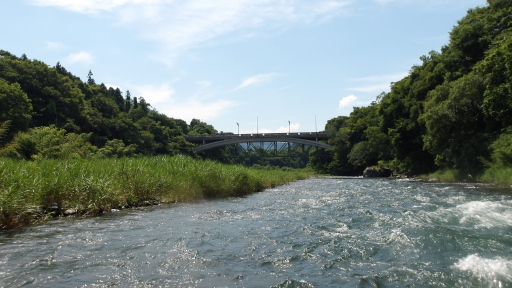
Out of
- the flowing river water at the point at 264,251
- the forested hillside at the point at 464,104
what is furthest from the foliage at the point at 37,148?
the forested hillside at the point at 464,104

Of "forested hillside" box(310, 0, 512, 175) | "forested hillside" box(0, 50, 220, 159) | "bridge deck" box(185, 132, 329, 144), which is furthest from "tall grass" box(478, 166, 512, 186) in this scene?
"bridge deck" box(185, 132, 329, 144)

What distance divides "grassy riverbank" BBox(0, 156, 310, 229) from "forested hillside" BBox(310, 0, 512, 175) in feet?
59.1

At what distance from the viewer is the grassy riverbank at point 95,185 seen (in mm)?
9859

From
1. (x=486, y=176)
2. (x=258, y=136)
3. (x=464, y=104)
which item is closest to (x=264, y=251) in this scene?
(x=486, y=176)

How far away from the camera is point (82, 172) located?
42.2 ft

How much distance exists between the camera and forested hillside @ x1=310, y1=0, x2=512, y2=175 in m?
24.5

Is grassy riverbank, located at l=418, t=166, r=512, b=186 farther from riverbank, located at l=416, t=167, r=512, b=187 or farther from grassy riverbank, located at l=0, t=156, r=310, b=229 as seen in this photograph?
grassy riverbank, located at l=0, t=156, r=310, b=229

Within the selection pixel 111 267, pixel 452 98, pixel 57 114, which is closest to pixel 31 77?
pixel 57 114

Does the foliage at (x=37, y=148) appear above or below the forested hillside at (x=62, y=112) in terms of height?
below

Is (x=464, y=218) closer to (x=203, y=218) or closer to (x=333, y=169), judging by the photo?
(x=203, y=218)

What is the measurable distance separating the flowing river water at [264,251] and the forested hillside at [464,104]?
1653 centimetres

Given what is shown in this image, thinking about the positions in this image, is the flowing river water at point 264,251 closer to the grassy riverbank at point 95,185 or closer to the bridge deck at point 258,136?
the grassy riverbank at point 95,185

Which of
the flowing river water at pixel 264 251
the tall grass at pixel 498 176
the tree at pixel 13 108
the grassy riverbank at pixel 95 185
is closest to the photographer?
the flowing river water at pixel 264 251

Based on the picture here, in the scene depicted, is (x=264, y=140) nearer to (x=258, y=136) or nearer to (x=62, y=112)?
(x=258, y=136)
